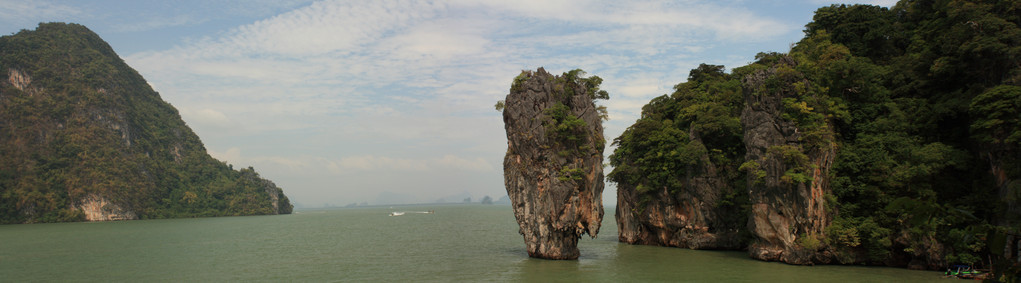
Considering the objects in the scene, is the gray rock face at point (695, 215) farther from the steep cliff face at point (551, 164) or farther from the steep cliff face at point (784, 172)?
the steep cliff face at point (551, 164)

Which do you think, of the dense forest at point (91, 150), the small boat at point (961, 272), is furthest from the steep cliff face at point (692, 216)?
the dense forest at point (91, 150)

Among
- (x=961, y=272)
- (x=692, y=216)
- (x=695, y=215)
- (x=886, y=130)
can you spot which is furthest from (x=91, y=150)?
(x=961, y=272)

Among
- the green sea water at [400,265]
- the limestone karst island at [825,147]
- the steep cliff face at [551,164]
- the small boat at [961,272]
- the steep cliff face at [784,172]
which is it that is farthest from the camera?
the steep cliff face at [551,164]

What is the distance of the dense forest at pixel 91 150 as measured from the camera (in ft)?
344

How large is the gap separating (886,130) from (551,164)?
17114 mm

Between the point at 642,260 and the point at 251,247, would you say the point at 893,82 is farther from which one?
the point at 251,247

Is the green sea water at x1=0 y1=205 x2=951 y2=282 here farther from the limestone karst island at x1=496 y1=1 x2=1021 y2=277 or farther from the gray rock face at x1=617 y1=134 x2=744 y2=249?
the limestone karst island at x1=496 y1=1 x2=1021 y2=277

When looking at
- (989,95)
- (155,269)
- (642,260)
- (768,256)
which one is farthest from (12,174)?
(989,95)

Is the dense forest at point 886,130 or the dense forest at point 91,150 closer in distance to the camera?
the dense forest at point 886,130

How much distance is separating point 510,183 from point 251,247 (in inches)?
978

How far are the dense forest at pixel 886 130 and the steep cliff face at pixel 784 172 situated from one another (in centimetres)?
10

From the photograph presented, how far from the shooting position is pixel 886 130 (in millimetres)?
28234

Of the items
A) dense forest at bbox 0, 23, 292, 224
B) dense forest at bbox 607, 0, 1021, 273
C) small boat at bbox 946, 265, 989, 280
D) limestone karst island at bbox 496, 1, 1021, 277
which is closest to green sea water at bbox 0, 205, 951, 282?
small boat at bbox 946, 265, 989, 280

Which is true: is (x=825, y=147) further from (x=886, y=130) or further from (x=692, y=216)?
(x=692, y=216)
